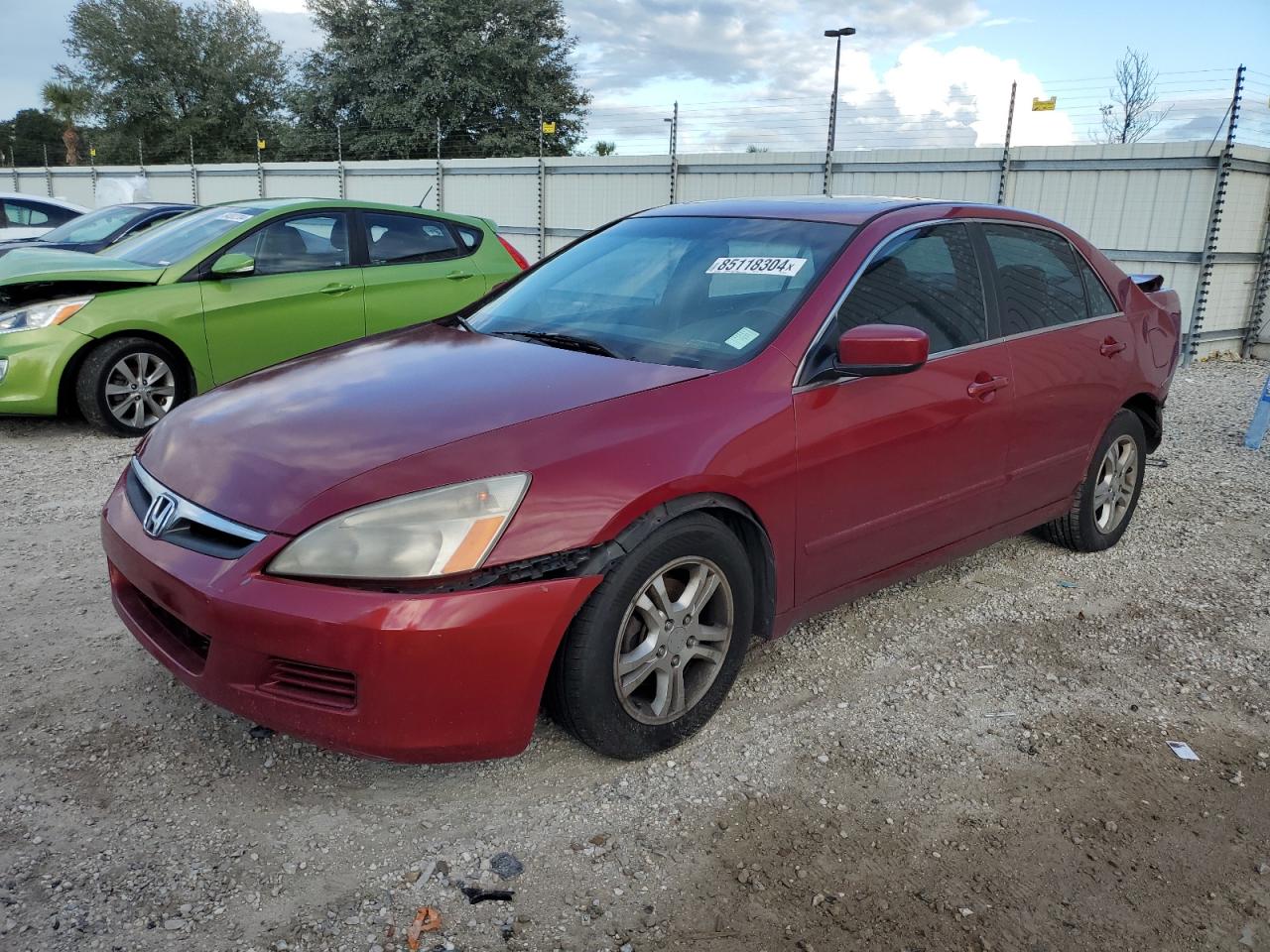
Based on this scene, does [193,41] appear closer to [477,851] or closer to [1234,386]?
[1234,386]

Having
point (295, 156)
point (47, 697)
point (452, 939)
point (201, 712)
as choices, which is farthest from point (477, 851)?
point (295, 156)

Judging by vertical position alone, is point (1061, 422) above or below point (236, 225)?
below

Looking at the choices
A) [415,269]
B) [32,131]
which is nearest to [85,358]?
[415,269]

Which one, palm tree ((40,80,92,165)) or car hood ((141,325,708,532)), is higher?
palm tree ((40,80,92,165))

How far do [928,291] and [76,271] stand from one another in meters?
5.43

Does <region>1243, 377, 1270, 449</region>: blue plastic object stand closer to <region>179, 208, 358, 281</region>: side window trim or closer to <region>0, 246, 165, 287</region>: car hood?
<region>179, 208, 358, 281</region>: side window trim

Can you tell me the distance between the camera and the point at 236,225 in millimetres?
6945

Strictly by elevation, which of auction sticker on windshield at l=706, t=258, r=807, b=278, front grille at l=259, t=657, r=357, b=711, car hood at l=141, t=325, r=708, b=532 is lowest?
front grille at l=259, t=657, r=357, b=711

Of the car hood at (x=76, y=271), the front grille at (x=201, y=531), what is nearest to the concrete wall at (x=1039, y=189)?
the car hood at (x=76, y=271)

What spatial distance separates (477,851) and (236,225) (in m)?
5.72

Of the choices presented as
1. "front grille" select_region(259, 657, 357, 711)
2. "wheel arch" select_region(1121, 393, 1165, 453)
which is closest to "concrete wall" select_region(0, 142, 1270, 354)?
"wheel arch" select_region(1121, 393, 1165, 453)

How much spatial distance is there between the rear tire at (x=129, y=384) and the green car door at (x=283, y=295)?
0.97ft

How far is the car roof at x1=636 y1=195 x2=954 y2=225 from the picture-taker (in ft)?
11.8

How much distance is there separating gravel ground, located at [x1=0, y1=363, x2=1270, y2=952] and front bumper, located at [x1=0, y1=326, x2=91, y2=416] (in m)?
2.70
